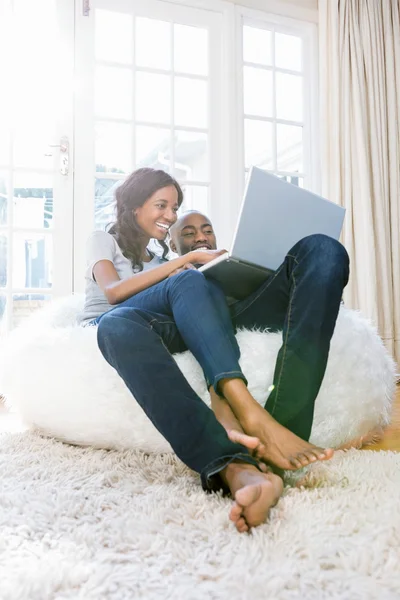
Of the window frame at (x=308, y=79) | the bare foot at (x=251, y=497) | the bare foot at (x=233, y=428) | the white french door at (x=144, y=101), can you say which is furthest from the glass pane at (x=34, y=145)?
the bare foot at (x=251, y=497)

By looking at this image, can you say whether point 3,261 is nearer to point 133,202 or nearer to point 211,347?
point 133,202

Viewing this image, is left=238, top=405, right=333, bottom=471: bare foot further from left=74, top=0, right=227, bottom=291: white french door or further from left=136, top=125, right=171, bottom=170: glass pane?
left=136, top=125, right=171, bottom=170: glass pane

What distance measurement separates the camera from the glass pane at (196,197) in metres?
2.97

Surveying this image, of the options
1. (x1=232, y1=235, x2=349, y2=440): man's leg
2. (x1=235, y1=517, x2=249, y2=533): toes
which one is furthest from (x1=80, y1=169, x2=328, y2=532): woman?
(x1=232, y1=235, x2=349, y2=440): man's leg

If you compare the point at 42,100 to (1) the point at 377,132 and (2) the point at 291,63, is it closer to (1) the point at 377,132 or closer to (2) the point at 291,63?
(2) the point at 291,63

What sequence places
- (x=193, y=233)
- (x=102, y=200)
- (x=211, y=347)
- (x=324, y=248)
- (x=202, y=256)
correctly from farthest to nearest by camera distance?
1. (x=102, y=200)
2. (x=193, y=233)
3. (x=202, y=256)
4. (x=324, y=248)
5. (x=211, y=347)

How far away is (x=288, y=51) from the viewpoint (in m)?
3.21

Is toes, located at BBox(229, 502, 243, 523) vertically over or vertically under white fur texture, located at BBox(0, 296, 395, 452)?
under

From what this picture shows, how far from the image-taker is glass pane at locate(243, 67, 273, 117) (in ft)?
10.2

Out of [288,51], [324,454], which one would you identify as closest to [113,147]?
[288,51]

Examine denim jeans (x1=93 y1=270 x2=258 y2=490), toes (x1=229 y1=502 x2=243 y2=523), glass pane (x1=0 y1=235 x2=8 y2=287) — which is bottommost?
toes (x1=229 y1=502 x2=243 y2=523)

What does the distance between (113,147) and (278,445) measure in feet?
7.41

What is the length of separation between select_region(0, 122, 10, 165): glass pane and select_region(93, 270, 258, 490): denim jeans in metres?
1.80

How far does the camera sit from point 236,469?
85 centimetres
